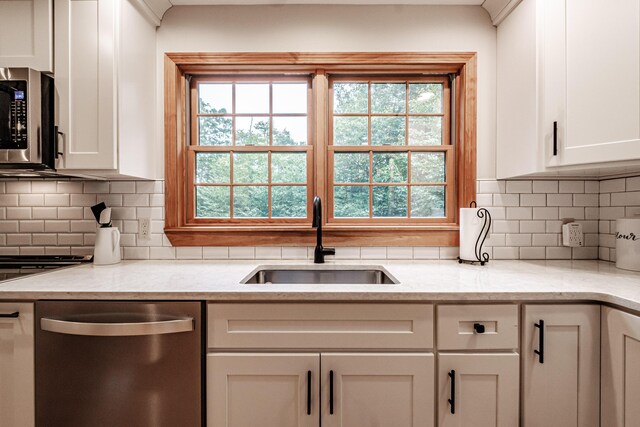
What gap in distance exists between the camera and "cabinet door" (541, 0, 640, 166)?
131 centimetres

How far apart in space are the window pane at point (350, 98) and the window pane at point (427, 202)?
0.62 metres

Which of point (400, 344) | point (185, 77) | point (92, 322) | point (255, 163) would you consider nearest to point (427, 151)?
point (255, 163)

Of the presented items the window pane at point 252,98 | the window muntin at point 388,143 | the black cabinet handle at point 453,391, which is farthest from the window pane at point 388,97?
the black cabinet handle at point 453,391

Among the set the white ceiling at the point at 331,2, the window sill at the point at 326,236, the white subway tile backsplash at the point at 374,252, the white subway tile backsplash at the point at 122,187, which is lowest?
the white subway tile backsplash at the point at 374,252

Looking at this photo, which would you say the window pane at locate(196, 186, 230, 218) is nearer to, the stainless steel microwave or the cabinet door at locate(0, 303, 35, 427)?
the stainless steel microwave

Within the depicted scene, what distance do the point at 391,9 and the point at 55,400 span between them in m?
2.51

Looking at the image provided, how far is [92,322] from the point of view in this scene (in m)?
1.28

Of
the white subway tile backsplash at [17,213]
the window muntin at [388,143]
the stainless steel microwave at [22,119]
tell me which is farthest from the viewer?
the window muntin at [388,143]

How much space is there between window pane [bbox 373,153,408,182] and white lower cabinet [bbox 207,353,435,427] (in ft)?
3.63

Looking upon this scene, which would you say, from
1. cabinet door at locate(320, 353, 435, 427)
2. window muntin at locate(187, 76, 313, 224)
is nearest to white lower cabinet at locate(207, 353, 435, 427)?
cabinet door at locate(320, 353, 435, 427)

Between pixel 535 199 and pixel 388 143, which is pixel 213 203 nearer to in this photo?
pixel 388 143

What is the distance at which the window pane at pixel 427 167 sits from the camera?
2.07m

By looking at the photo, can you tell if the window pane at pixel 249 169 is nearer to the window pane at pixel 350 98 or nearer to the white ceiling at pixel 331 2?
the window pane at pixel 350 98

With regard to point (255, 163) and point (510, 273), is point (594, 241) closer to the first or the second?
point (510, 273)
